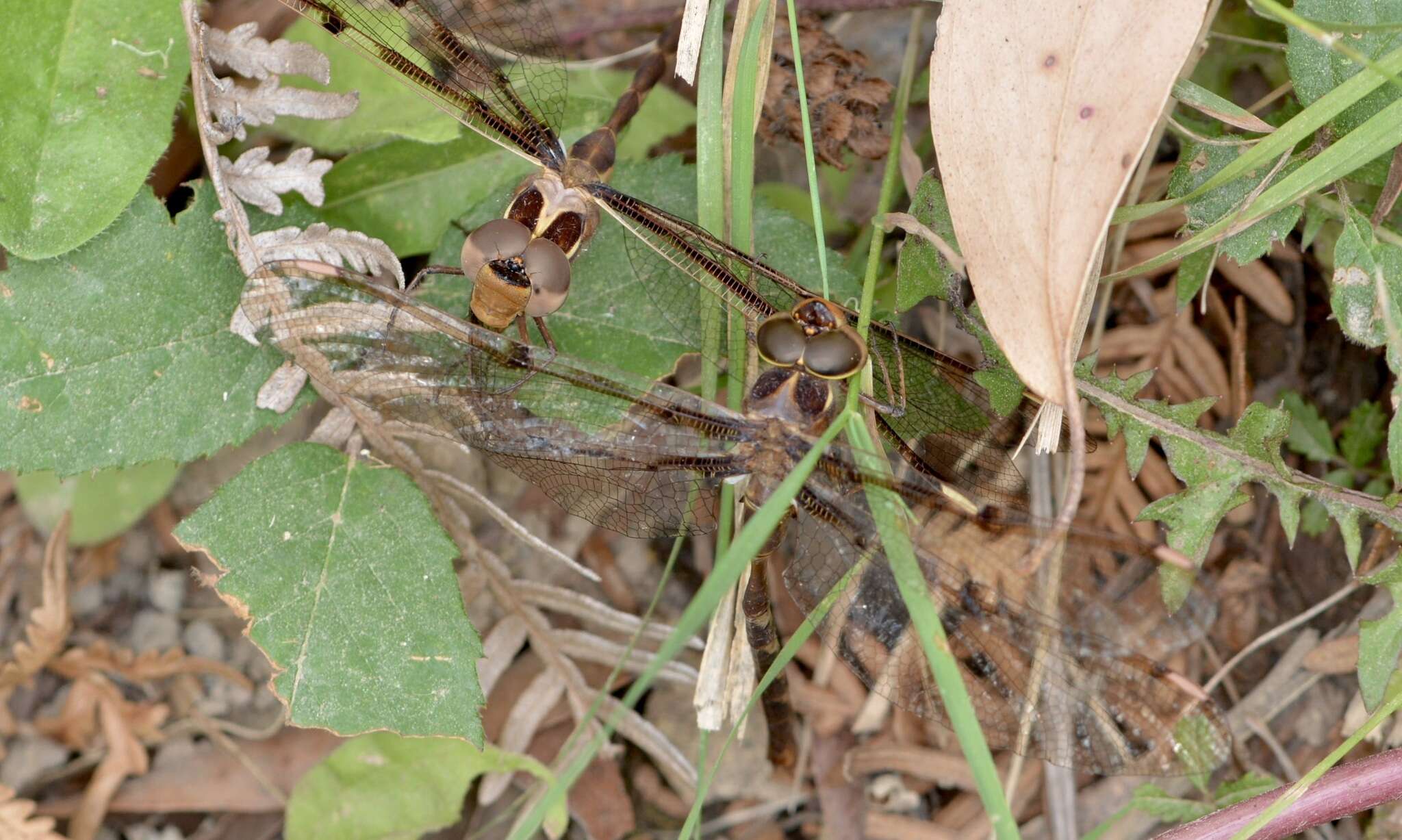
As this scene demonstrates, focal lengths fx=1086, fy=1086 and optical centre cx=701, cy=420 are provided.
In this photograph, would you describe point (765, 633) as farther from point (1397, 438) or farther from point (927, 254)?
point (1397, 438)

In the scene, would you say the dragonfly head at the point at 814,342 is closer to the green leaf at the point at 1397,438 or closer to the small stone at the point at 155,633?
the green leaf at the point at 1397,438

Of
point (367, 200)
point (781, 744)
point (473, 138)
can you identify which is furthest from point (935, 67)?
point (781, 744)

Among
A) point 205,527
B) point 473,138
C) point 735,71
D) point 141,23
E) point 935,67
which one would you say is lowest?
point 205,527

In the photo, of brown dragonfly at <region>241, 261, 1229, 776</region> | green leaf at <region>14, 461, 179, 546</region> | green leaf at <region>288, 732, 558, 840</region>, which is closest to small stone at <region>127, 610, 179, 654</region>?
green leaf at <region>14, 461, 179, 546</region>

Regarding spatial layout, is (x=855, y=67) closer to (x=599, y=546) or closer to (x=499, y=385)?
(x=499, y=385)

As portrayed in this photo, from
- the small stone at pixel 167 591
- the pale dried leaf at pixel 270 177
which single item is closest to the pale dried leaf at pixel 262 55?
the pale dried leaf at pixel 270 177

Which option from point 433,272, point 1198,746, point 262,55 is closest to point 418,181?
point 433,272
